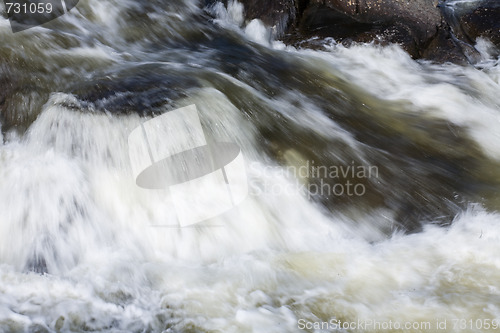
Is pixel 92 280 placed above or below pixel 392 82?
below

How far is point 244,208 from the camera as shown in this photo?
12.7 feet

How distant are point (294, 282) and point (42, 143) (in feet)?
6.36

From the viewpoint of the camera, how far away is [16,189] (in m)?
3.67

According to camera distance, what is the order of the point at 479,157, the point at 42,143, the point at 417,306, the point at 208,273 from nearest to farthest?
the point at 417,306 → the point at 208,273 → the point at 42,143 → the point at 479,157

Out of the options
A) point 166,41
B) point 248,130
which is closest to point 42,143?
point 248,130

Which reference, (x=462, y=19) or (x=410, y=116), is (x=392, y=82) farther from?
(x=462, y=19)

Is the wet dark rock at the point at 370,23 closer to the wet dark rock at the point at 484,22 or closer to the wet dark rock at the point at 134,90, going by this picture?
the wet dark rock at the point at 484,22
